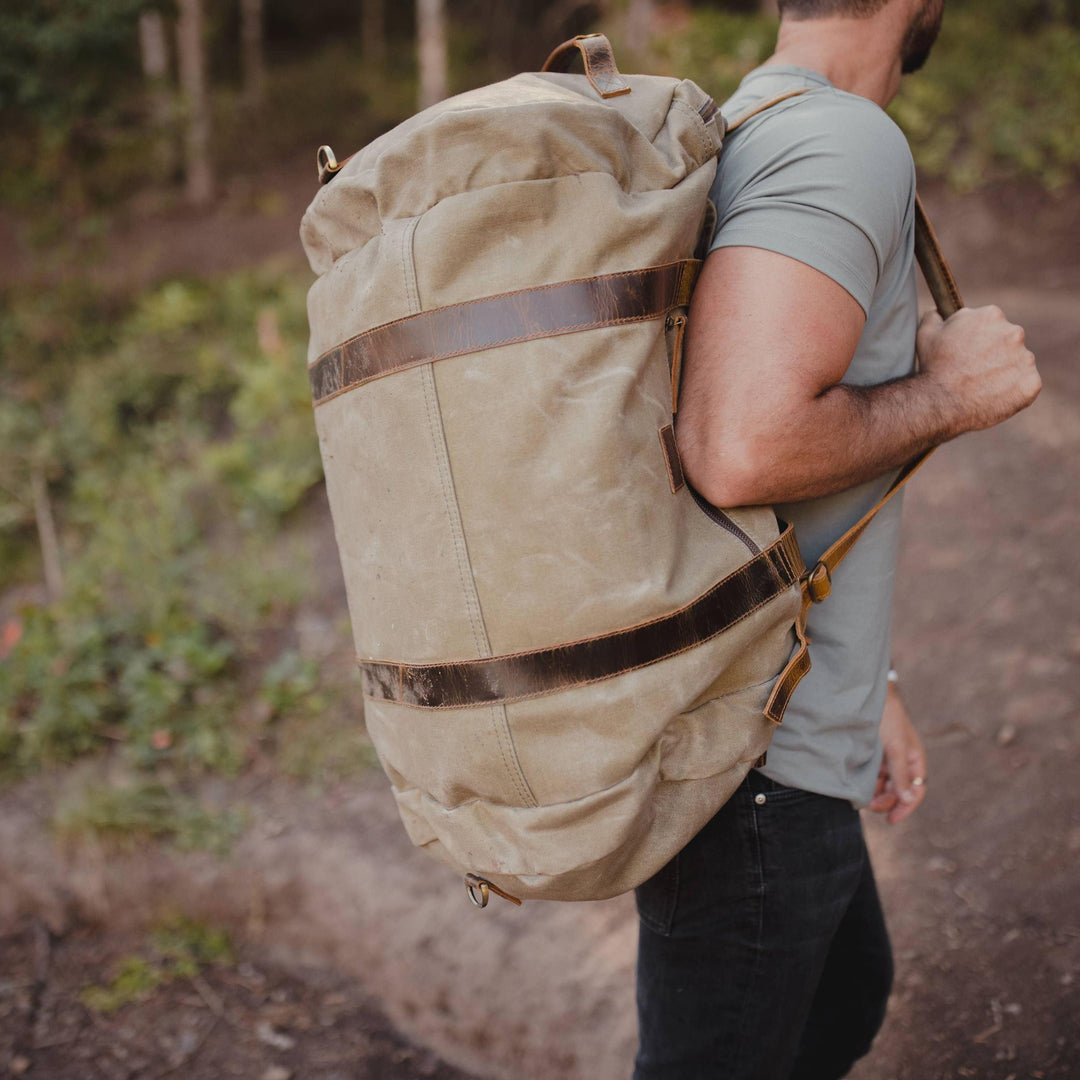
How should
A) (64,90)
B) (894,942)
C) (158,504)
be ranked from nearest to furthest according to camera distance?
(894,942) < (158,504) < (64,90)

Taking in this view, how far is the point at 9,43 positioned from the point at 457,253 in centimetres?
773

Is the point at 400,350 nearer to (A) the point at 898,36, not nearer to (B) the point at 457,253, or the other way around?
(B) the point at 457,253

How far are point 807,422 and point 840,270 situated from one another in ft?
0.65

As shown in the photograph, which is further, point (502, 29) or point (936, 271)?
point (502, 29)

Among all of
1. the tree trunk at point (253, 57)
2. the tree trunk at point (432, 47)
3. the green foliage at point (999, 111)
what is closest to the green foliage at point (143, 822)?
the green foliage at point (999, 111)

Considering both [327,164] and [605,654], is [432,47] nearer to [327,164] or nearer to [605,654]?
[327,164]

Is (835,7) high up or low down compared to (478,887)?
up

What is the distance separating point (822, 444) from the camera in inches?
47.4

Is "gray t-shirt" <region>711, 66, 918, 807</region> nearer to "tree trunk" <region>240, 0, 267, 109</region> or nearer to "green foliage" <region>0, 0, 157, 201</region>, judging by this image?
"green foliage" <region>0, 0, 157, 201</region>

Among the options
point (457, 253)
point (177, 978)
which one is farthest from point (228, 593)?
point (457, 253)

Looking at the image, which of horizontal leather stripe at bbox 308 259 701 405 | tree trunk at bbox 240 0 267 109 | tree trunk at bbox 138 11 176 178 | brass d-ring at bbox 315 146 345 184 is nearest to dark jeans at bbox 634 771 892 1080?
horizontal leather stripe at bbox 308 259 701 405

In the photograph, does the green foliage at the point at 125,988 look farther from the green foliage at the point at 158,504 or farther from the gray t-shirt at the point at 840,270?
the gray t-shirt at the point at 840,270

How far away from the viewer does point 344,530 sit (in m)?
1.37

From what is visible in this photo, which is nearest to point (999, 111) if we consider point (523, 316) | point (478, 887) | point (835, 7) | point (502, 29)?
point (835, 7)
